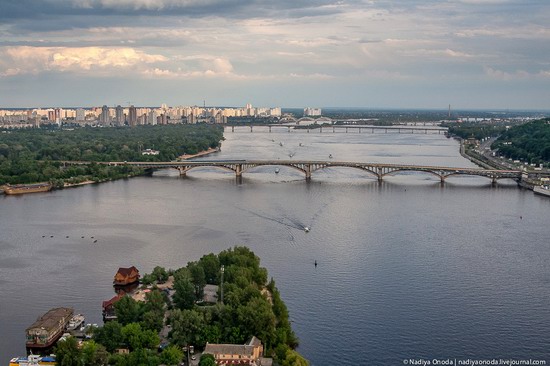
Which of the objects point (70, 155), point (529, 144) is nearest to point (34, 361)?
point (70, 155)

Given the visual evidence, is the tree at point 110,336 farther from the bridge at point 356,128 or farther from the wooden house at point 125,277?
the bridge at point 356,128

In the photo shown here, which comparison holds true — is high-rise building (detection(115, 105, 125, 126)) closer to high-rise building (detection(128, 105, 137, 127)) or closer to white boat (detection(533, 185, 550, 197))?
high-rise building (detection(128, 105, 137, 127))

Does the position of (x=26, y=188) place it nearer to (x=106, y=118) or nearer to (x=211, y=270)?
(x=211, y=270)

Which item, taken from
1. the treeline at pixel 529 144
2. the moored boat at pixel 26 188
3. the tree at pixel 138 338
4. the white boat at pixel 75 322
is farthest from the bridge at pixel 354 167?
the tree at pixel 138 338

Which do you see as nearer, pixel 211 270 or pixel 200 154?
pixel 211 270

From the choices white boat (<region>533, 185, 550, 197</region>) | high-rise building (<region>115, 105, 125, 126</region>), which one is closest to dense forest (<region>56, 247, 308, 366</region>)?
white boat (<region>533, 185, 550, 197</region>)
